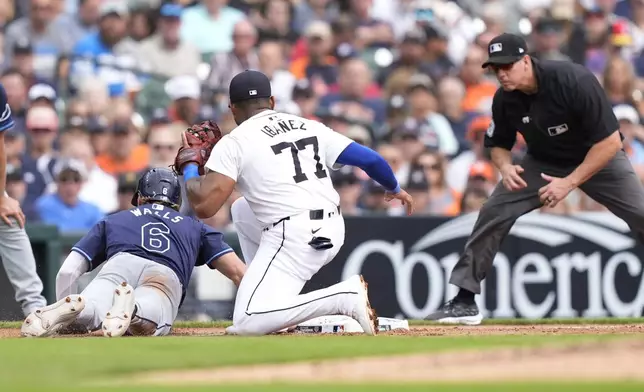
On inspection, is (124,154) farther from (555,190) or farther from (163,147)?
(555,190)

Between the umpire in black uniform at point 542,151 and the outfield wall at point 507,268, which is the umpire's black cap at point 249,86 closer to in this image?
the umpire in black uniform at point 542,151

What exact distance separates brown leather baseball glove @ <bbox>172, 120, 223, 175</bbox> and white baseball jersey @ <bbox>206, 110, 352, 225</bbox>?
0.37 metres

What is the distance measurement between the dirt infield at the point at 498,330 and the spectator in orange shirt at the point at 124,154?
13.0 feet

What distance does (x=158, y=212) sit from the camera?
798cm

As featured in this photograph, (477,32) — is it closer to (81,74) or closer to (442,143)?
(442,143)

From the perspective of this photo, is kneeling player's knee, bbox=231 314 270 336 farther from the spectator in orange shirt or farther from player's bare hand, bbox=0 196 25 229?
the spectator in orange shirt

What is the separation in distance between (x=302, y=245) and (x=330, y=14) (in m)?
8.21

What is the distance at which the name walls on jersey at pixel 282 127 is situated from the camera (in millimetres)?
7594

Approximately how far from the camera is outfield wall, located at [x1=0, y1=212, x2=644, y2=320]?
1159 centimetres

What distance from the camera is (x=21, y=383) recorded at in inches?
192

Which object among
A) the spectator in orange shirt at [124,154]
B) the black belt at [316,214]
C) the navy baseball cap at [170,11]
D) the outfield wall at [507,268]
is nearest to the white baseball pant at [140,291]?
the black belt at [316,214]

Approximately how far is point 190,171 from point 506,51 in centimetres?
222

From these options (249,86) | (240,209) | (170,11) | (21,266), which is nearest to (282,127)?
(249,86)

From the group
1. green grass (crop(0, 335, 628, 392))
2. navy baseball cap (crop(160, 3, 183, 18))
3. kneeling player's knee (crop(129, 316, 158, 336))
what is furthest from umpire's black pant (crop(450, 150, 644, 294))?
navy baseball cap (crop(160, 3, 183, 18))
